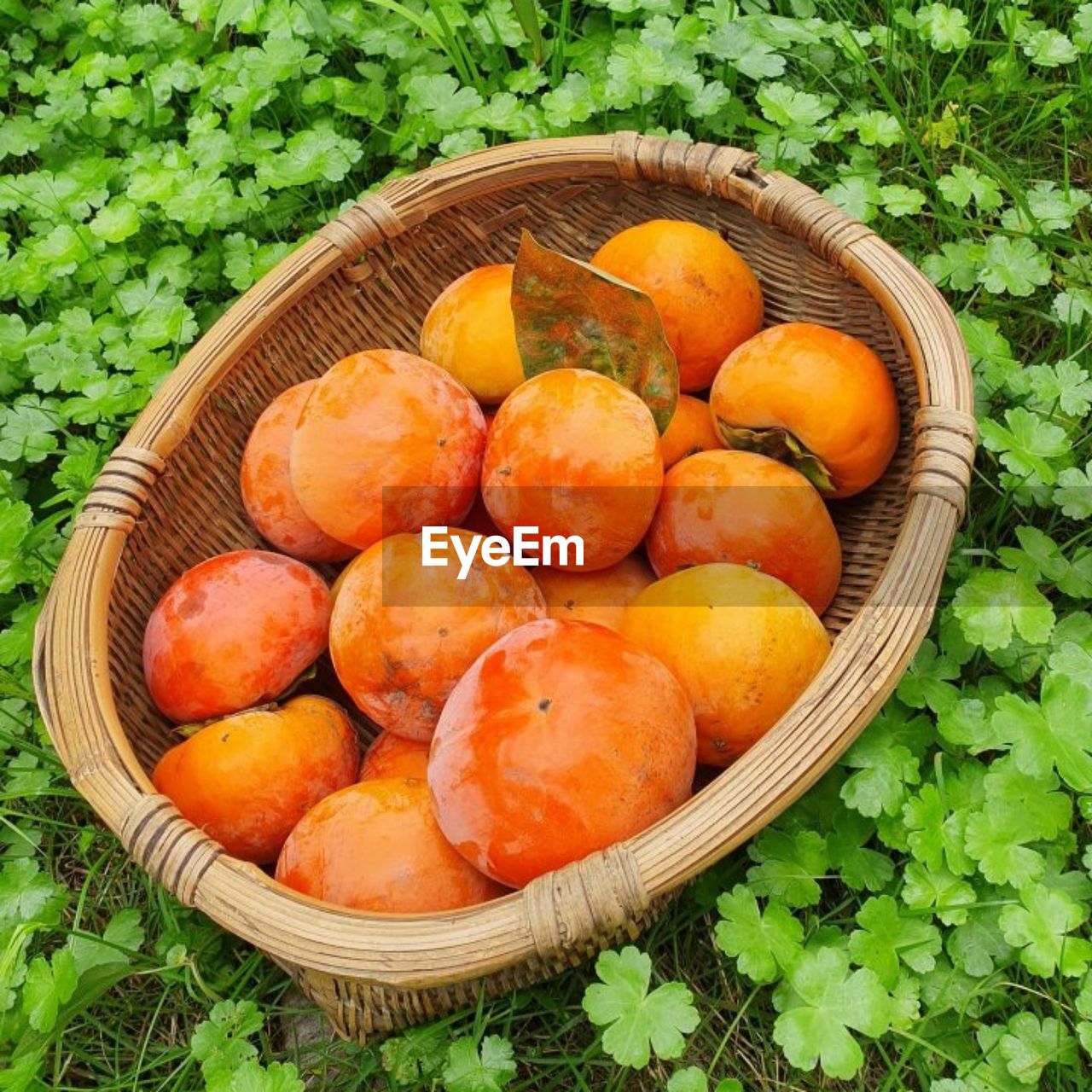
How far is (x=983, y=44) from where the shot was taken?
204 cm

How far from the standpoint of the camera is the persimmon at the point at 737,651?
4.13 feet

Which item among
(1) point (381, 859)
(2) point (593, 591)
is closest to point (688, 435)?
(2) point (593, 591)

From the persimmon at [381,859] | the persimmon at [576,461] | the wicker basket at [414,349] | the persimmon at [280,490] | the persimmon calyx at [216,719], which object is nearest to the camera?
the wicker basket at [414,349]

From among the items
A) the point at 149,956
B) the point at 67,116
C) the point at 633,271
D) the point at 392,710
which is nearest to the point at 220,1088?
the point at 149,956

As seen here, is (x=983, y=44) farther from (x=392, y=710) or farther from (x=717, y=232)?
(x=392, y=710)

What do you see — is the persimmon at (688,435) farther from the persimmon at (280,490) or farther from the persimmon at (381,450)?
the persimmon at (280,490)

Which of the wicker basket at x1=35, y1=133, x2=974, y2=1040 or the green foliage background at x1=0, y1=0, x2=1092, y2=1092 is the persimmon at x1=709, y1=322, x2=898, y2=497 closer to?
the wicker basket at x1=35, y1=133, x2=974, y2=1040

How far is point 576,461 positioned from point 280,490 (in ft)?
1.45

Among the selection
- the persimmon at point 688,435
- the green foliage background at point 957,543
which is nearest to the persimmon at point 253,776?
the green foliage background at point 957,543

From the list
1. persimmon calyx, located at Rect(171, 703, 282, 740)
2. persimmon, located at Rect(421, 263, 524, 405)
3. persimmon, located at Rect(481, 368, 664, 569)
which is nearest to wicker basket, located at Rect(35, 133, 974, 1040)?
persimmon calyx, located at Rect(171, 703, 282, 740)

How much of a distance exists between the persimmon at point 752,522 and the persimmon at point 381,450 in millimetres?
267

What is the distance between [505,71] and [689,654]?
139 centimetres

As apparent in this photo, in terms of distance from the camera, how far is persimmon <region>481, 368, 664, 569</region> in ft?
4.33

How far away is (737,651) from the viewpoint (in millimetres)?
1258
